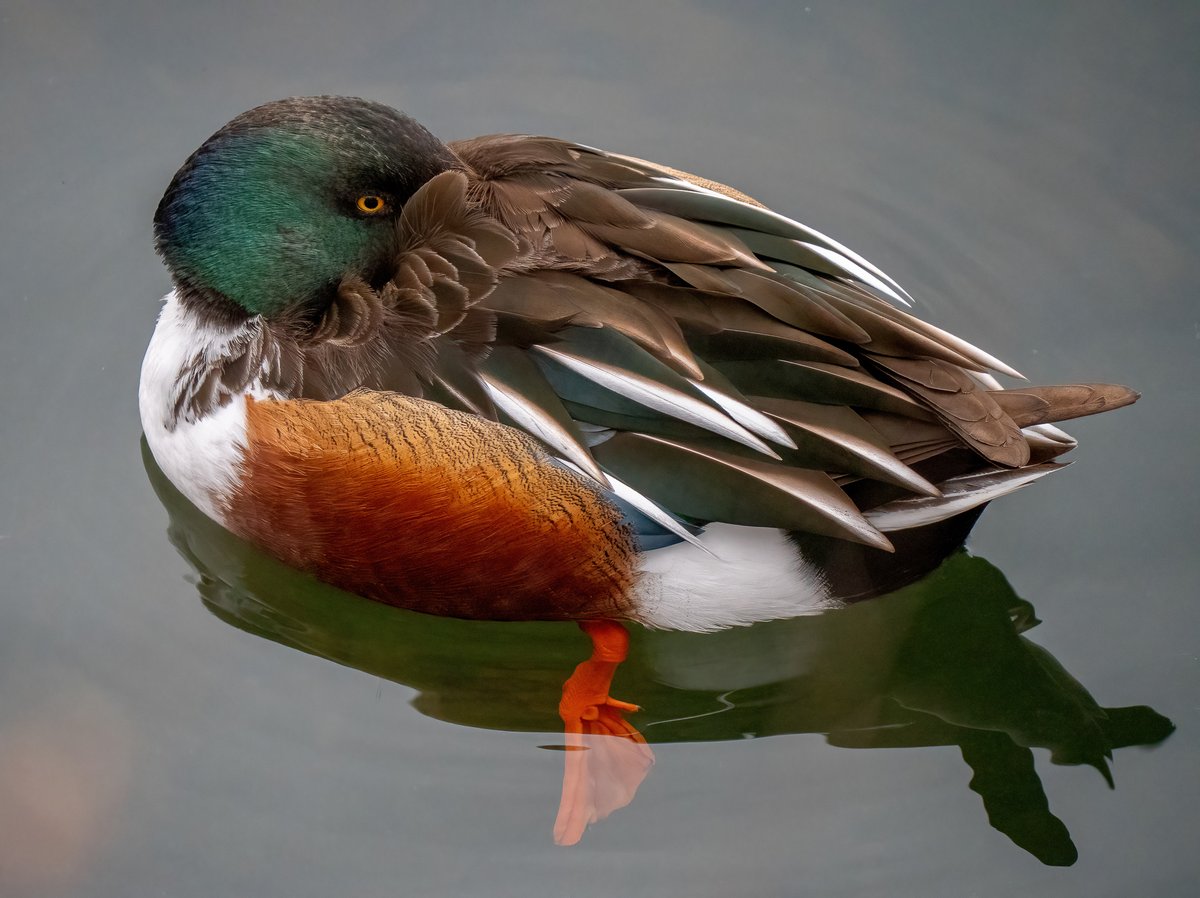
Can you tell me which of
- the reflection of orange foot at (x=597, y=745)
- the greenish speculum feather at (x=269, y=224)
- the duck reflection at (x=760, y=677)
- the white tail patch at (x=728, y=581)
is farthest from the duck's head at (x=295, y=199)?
the reflection of orange foot at (x=597, y=745)

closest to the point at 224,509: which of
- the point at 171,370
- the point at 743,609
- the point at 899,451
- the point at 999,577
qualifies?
the point at 171,370

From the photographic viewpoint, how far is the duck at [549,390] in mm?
3369

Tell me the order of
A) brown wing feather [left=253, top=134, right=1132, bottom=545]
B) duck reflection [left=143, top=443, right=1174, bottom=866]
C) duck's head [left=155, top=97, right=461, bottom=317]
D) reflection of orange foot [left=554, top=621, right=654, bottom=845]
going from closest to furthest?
brown wing feather [left=253, top=134, right=1132, bottom=545] < duck's head [left=155, top=97, right=461, bottom=317] < reflection of orange foot [left=554, top=621, right=654, bottom=845] < duck reflection [left=143, top=443, right=1174, bottom=866]

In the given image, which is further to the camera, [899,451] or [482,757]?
[482,757]

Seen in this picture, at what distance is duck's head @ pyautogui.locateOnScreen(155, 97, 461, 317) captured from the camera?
359 cm

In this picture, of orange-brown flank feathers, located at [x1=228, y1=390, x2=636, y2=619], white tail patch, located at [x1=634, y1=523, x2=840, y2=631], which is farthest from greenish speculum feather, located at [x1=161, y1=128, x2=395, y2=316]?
white tail patch, located at [x1=634, y1=523, x2=840, y2=631]

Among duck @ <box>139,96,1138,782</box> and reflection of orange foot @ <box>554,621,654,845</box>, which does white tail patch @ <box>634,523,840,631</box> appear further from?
reflection of orange foot @ <box>554,621,654,845</box>

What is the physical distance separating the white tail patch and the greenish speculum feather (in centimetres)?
109

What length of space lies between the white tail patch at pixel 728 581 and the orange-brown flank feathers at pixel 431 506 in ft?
0.29

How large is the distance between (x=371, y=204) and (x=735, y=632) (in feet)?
5.15

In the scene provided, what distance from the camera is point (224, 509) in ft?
12.5

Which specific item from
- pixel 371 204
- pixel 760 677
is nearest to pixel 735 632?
pixel 760 677

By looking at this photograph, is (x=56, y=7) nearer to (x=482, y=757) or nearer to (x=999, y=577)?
(x=482, y=757)

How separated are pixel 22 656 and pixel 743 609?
202 centimetres
